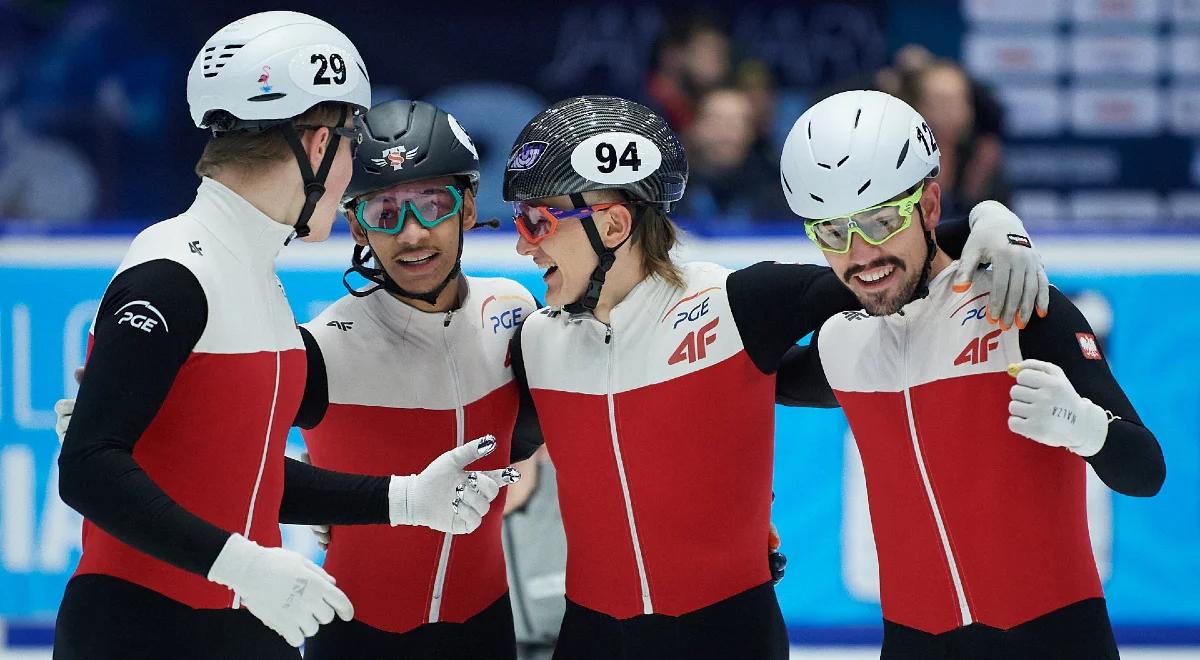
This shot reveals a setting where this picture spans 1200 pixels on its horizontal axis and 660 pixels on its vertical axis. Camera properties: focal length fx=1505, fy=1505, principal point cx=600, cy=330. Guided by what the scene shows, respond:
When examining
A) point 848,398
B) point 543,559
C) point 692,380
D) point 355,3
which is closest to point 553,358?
point 692,380

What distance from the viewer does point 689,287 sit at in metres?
4.94

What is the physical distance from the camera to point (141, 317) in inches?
145

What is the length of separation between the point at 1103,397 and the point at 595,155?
1708 mm

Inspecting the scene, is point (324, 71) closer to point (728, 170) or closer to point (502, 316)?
point (502, 316)

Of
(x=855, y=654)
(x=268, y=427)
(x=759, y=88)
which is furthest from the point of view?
(x=759, y=88)

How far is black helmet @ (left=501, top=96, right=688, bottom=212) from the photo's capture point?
4.79 meters

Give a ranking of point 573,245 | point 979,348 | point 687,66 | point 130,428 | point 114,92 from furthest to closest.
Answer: point 114,92 < point 687,66 < point 573,245 < point 979,348 < point 130,428

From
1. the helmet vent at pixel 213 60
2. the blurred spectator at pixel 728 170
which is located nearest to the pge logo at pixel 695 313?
the helmet vent at pixel 213 60

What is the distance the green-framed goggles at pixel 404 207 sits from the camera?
16.4ft

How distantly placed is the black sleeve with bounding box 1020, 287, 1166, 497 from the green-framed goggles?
6.34 feet

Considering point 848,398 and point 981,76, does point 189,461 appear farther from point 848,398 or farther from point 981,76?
point 981,76

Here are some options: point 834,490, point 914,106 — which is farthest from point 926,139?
point 914,106

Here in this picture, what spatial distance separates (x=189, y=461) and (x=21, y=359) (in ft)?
16.3

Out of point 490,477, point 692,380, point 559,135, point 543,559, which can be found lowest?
point 543,559
